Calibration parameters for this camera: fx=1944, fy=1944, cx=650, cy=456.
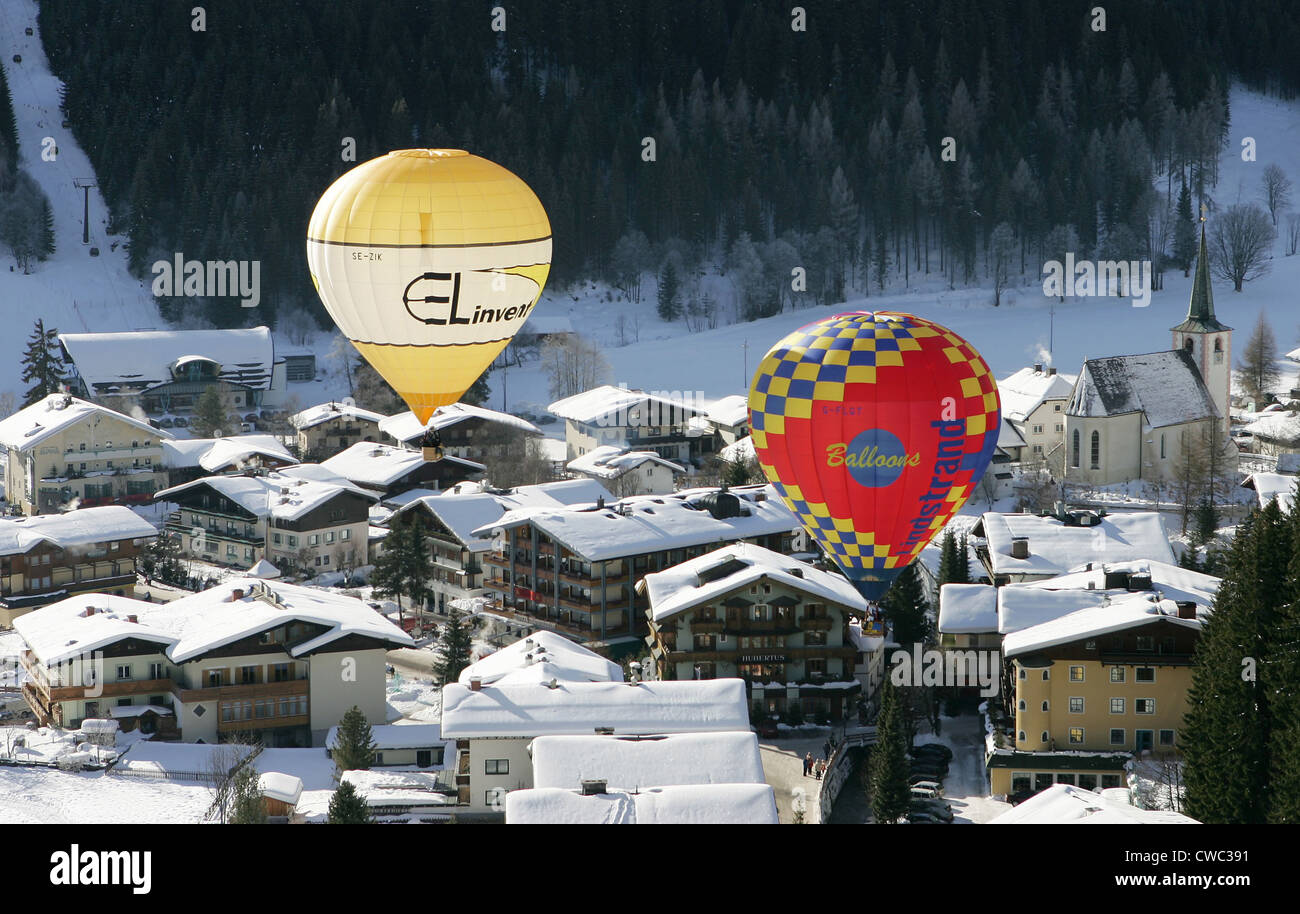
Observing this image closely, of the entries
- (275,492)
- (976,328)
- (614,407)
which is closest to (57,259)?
(614,407)

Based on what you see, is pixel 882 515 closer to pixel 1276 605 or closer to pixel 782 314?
pixel 1276 605

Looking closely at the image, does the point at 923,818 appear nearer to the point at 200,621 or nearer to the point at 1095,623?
the point at 1095,623

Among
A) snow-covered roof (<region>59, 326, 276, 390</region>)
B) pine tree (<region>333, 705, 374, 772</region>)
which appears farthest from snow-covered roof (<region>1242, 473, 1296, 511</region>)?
snow-covered roof (<region>59, 326, 276, 390</region>)

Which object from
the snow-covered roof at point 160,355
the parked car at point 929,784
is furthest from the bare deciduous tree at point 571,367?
the parked car at point 929,784

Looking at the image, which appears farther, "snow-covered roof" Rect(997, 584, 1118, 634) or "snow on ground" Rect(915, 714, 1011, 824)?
"snow-covered roof" Rect(997, 584, 1118, 634)

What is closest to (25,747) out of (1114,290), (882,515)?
(882,515)

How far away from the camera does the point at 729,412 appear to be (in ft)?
213

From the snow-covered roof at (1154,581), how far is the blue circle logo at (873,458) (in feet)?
35.6

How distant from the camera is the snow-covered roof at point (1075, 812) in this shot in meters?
24.2

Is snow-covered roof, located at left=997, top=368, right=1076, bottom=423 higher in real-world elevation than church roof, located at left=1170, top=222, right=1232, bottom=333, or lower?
lower

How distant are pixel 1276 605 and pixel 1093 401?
2923 centimetres

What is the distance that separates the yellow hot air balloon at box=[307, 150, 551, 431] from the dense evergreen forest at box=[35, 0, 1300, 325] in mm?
56162

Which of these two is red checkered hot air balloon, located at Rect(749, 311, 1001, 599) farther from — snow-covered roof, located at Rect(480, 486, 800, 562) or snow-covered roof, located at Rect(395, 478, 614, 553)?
snow-covered roof, located at Rect(395, 478, 614, 553)

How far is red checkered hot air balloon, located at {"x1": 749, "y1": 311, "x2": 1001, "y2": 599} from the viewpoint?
28484 mm
